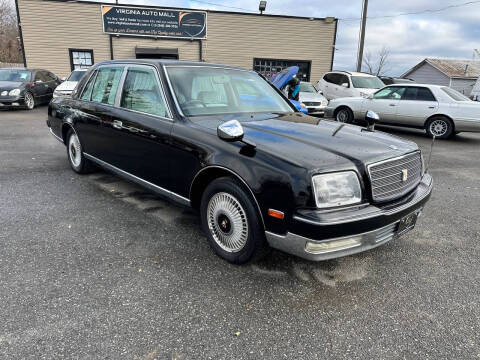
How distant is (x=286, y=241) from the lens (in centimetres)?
239

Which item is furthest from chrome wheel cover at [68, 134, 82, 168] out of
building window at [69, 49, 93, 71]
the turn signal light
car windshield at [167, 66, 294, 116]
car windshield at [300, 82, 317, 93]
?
building window at [69, 49, 93, 71]

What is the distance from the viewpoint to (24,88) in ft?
40.3

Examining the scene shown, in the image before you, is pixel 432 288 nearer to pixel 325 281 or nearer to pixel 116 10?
pixel 325 281

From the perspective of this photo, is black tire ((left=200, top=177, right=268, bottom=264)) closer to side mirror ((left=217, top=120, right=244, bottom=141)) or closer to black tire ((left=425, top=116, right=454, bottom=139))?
side mirror ((left=217, top=120, right=244, bottom=141))

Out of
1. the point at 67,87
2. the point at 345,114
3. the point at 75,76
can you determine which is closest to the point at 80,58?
the point at 75,76

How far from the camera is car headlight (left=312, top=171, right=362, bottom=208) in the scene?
2.29 meters

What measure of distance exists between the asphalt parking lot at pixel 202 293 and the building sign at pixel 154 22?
662 inches

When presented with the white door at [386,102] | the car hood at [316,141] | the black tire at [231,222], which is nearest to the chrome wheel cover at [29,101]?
the white door at [386,102]

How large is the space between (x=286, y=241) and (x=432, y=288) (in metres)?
1.24

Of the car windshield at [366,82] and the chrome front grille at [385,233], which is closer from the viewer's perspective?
the chrome front grille at [385,233]

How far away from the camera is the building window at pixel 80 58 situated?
18312 mm

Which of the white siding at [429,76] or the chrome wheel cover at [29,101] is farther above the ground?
the white siding at [429,76]

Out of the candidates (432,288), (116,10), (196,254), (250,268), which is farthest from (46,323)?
(116,10)

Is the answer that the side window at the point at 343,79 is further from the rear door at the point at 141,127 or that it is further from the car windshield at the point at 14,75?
the car windshield at the point at 14,75
